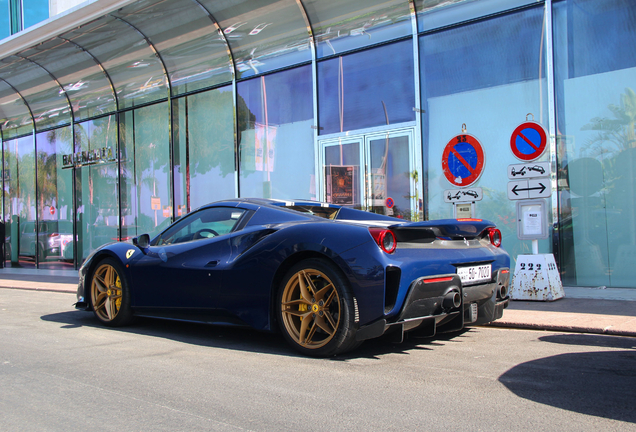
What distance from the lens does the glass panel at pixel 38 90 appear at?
16.4 m

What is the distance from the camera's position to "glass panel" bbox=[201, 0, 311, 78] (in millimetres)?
11945

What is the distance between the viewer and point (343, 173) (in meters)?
11.6

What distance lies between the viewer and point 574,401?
3049 mm

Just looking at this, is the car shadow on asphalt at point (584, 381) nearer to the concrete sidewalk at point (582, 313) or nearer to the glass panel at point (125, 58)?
the concrete sidewalk at point (582, 313)

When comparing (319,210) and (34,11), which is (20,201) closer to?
(34,11)

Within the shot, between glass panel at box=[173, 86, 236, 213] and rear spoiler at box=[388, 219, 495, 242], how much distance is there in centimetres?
957

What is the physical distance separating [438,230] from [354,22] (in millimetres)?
8251

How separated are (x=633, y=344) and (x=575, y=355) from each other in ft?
2.41

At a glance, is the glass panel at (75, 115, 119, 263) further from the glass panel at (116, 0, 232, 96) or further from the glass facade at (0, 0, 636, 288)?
the glass panel at (116, 0, 232, 96)

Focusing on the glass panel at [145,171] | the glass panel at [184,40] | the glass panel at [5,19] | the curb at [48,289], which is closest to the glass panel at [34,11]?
the glass panel at [5,19]

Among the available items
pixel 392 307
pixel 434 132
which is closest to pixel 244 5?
pixel 434 132

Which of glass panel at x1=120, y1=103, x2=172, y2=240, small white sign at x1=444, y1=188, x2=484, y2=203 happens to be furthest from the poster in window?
glass panel at x1=120, y1=103, x2=172, y2=240

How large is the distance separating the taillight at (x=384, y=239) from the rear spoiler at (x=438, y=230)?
86 mm

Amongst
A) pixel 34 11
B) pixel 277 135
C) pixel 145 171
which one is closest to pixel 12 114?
pixel 34 11
